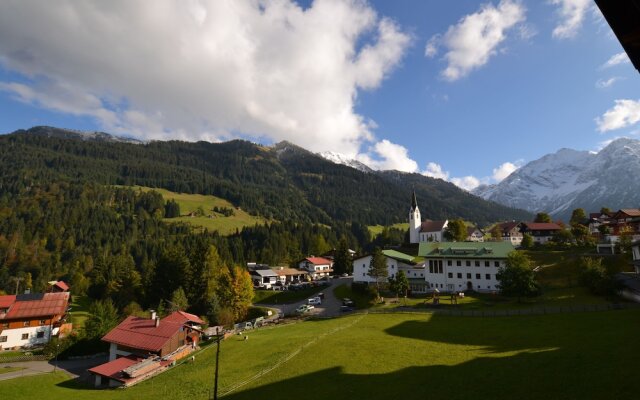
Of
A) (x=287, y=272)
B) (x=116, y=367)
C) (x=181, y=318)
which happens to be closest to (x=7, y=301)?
A: (x=181, y=318)

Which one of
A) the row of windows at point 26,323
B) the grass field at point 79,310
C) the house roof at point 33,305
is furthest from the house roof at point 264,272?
the row of windows at point 26,323

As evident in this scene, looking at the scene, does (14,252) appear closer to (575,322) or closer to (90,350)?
(90,350)

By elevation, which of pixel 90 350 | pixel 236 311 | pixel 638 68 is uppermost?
pixel 638 68

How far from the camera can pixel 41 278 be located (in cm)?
14262

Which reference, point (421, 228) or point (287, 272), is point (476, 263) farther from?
point (287, 272)

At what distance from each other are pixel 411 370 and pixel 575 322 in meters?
24.2

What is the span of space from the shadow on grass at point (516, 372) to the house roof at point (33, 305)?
69.8 metres

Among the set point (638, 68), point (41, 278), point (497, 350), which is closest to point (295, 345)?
point (497, 350)

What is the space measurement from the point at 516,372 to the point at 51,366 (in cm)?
6894

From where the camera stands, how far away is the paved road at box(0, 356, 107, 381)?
52.5 m

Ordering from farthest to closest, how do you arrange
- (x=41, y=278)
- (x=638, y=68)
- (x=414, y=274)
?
(x=41, y=278) → (x=414, y=274) → (x=638, y=68)

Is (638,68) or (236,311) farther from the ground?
(638,68)

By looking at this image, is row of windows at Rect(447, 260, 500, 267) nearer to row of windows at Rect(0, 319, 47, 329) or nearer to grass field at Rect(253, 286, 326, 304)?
grass field at Rect(253, 286, 326, 304)

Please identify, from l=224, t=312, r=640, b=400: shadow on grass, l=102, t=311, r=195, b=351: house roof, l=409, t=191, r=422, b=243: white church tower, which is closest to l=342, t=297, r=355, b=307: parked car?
l=102, t=311, r=195, b=351: house roof
